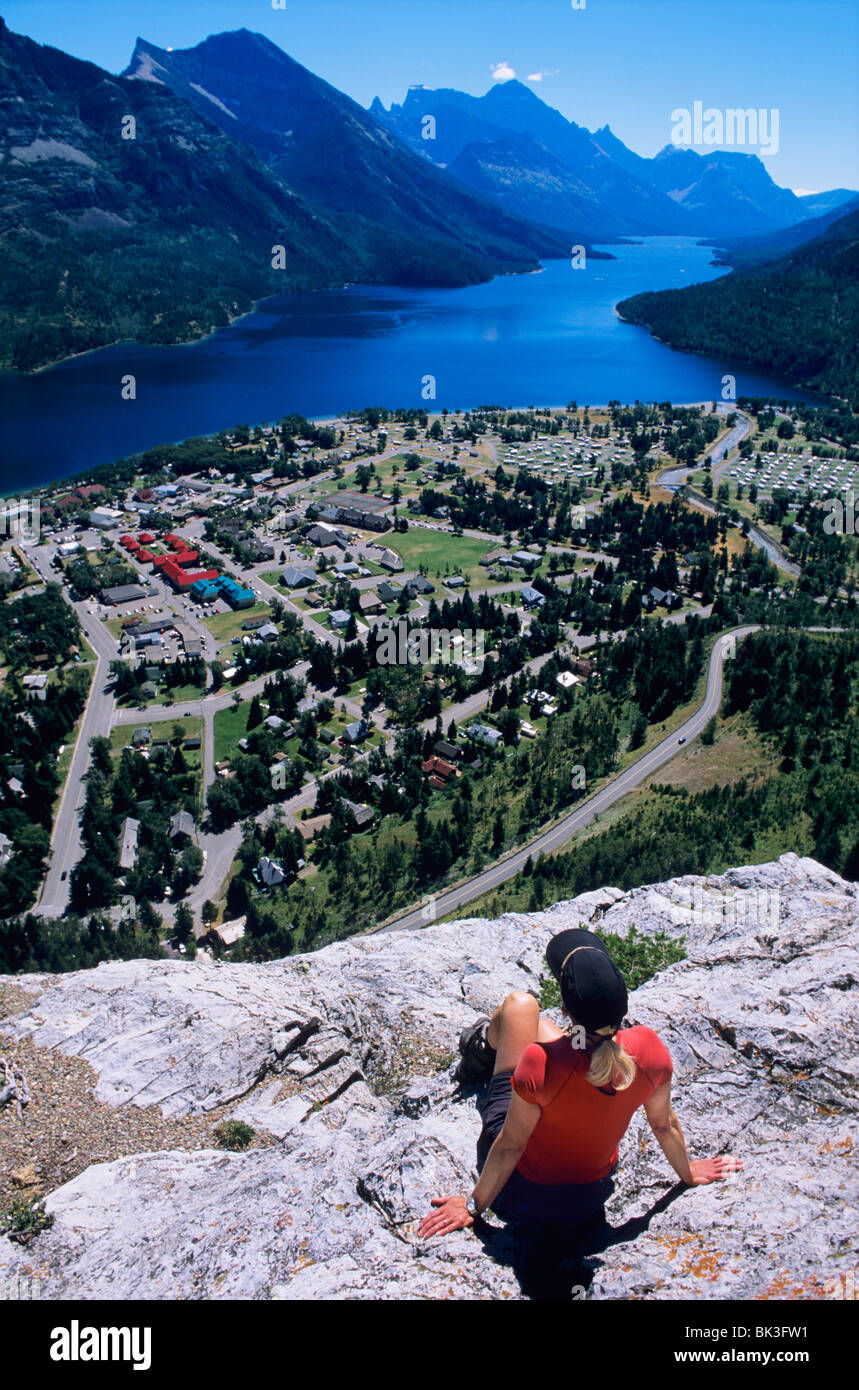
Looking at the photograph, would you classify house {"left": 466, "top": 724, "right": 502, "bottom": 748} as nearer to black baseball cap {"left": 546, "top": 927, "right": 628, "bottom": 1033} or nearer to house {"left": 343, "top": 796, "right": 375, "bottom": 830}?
house {"left": 343, "top": 796, "right": 375, "bottom": 830}

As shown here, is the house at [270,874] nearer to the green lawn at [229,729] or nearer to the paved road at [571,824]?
the paved road at [571,824]

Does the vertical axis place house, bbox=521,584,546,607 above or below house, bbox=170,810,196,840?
above

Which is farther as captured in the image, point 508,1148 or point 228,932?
point 228,932

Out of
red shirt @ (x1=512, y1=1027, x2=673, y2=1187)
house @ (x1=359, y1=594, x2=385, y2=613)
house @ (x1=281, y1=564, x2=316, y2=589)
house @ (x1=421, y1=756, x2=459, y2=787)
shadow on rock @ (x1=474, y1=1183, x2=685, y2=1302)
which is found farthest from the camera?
house @ (x1=281, y1=564, x2=316, y2=589)

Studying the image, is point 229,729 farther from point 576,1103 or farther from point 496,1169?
point 576,1103

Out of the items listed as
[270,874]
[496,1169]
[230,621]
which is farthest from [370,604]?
[496,1169]

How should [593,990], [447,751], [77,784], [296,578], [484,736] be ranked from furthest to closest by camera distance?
[296,578], [484,736], [447,751], [77,784], [593,990]

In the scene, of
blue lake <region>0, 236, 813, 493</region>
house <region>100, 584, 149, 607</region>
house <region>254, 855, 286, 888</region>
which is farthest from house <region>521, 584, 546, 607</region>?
blue lake <region>0, 236, 813, 493</region>
